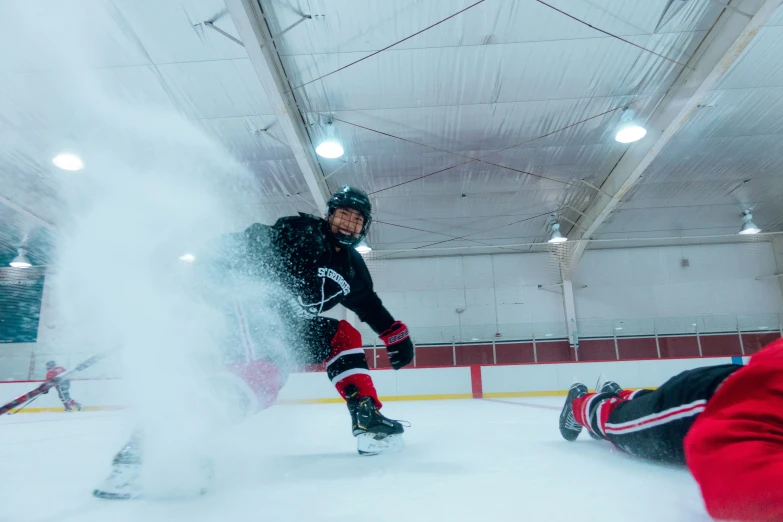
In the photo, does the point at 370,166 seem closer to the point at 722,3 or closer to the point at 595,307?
the point at 722,3

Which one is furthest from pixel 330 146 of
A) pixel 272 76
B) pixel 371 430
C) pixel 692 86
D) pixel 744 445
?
pixel 744 445

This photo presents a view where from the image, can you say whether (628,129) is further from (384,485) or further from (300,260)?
(384,485)

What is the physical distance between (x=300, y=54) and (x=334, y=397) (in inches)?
188

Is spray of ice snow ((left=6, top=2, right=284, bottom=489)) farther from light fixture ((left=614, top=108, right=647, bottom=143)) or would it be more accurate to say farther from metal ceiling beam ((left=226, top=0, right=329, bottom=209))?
light fixture ((left=614, top=108, right=647, bottom=143))

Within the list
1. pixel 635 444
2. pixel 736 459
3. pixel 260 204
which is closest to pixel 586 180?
pixel 260 204

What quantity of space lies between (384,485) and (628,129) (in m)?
6.92

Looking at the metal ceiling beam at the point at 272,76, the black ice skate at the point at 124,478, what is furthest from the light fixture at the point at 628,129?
the black ice skate at the point at 124,478

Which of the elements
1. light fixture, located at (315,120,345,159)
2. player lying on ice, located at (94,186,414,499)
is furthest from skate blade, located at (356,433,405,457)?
light fixture, located at (315,120,345,159)

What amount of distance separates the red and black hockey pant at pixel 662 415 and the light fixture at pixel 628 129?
20.1ft

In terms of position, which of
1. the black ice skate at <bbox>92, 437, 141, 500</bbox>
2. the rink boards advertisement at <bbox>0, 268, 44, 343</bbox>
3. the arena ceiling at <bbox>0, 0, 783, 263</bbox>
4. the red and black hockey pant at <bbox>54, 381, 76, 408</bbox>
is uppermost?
the arena ceiling at <bbox>0, 0, 783, 263</bbox>

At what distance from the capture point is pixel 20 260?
986cm

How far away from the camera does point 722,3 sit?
201 inches

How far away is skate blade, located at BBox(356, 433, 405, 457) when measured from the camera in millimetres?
1837

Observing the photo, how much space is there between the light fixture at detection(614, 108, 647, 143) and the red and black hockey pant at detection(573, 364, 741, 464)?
6.12 metres
